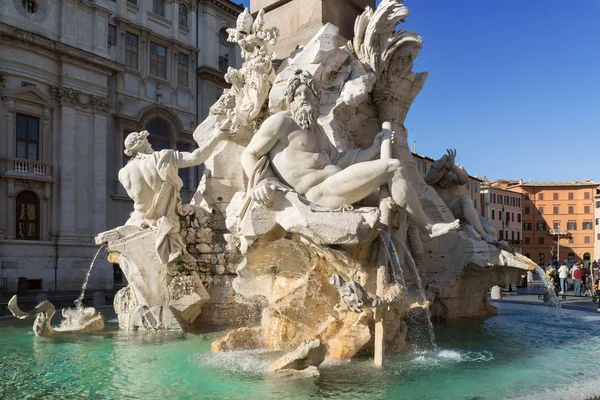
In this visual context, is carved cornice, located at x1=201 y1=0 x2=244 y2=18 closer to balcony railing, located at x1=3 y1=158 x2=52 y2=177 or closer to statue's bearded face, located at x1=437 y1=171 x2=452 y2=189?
balcony railing, located at x1=3 y1=158 x2=52 y2=177

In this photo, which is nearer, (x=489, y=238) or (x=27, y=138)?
(x=489, y=238)

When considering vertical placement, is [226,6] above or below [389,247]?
above

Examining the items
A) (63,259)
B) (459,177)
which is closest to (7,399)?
(459,177)

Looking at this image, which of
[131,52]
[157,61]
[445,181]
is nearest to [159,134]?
[157,61]

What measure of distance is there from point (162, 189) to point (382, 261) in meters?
3.42

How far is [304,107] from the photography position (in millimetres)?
5422

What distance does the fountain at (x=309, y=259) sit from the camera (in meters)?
4.64

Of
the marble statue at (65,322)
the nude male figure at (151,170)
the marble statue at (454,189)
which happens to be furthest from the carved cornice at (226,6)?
the marble statue at (65,322)

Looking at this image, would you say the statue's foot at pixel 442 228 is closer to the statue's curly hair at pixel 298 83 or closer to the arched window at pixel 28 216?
the statue's curly hair at pixel 298 83

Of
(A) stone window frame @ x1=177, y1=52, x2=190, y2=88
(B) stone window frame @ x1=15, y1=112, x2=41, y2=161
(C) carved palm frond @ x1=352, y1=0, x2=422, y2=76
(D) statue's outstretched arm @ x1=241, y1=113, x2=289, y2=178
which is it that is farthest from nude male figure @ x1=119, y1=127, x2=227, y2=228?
(A) stone window frame @ x1=177, y1=52, x2=190, y2=88

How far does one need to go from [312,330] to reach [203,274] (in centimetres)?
248

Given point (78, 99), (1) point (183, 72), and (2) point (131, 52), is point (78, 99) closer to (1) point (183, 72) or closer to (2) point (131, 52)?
(2) point (131, 52)

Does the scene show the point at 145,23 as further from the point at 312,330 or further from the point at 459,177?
the point at 312,330

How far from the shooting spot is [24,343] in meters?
6.62
